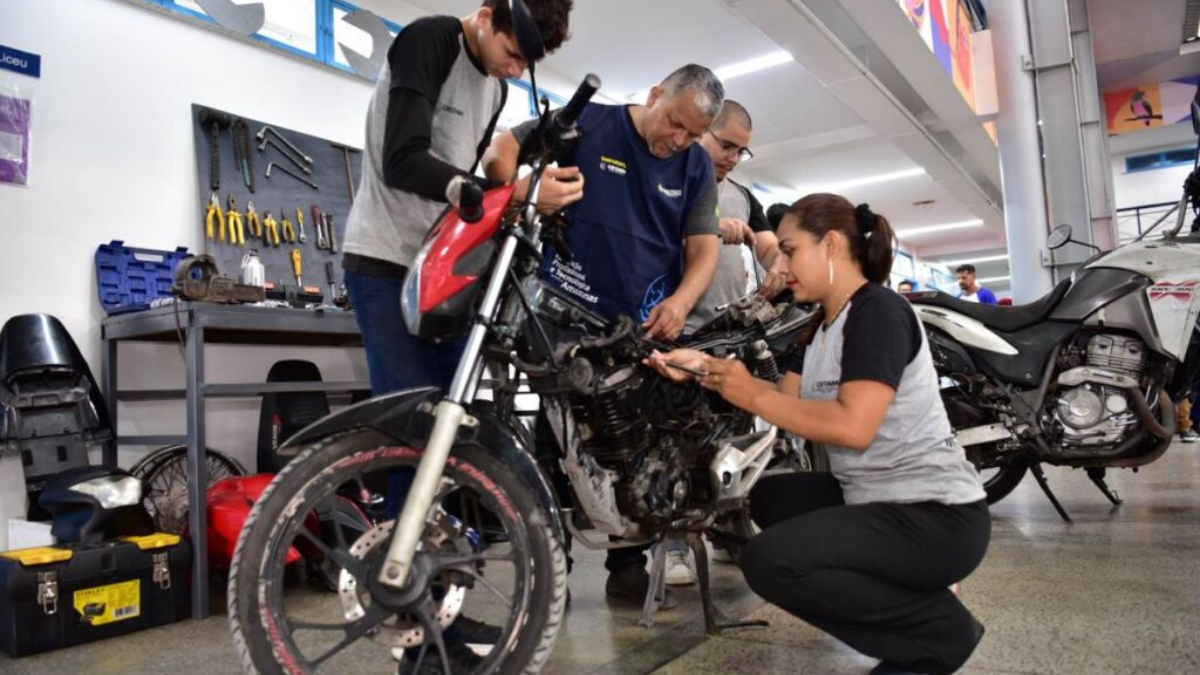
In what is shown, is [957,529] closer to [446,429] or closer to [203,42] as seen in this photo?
[446,429]

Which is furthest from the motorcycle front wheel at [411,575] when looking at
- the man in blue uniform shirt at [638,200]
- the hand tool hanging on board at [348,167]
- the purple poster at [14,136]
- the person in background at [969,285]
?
the person in background at [969,285]

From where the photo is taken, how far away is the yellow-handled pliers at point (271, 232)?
12.0ft

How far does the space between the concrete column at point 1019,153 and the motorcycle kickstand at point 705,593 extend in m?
5.69

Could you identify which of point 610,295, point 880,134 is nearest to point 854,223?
point 610,295

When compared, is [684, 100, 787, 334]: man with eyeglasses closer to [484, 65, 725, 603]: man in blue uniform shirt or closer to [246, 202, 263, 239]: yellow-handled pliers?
[484, 65, 725, 603]: man in blue uniform shirt

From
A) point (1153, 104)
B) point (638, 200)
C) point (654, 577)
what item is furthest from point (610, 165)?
point (1153, 104)

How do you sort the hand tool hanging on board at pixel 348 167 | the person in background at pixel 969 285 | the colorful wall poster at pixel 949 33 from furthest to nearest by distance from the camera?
1. the person in background at pixel 969 285
2. the colorful wall poster at pixel 949 33
3. the hand tool hanging on board at pixel 348 167

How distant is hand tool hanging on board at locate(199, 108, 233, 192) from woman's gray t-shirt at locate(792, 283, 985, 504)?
2951mm

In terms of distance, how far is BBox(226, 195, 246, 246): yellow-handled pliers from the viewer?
11.6 feet

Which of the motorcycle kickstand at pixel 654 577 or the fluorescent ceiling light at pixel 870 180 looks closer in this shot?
the motorcycle kickstand at pixel 654 577

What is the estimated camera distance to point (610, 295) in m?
1.92

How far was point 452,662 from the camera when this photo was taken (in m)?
1.42

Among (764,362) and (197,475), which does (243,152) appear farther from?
(764,362)

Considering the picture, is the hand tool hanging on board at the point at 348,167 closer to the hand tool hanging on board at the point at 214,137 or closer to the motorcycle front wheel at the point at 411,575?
the hand tool hanging on board at the point at 214,137
